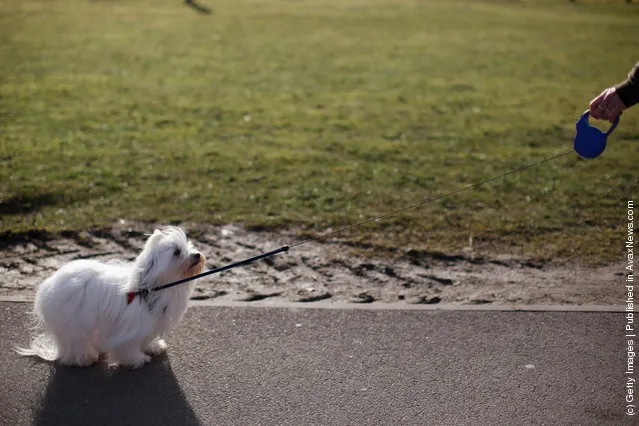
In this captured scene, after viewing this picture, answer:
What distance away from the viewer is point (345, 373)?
5.04m

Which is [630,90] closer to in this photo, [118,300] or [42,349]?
[118,300]

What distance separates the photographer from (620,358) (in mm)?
5258

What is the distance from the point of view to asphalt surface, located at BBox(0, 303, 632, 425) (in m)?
4.57

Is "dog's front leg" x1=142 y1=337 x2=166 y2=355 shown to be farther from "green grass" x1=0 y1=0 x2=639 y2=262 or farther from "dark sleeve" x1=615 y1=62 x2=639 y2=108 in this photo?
"dark sleeve" x1=615 y1=62 x2=639 y2=108

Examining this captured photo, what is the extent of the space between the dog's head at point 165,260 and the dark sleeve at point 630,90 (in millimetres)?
3246

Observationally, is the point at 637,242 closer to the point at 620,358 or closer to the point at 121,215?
the point at 620,358

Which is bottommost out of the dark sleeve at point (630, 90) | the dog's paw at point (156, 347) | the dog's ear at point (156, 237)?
the dog's paw at point (156, 347)

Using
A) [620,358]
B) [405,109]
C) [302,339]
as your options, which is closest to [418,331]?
[302,339]

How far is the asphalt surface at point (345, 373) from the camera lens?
4.57 m

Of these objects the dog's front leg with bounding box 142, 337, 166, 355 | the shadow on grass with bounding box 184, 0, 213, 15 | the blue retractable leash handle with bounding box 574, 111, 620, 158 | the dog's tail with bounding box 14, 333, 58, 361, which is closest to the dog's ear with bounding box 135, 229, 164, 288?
the dog's front leg with bounding box 142, 337, 166, 355

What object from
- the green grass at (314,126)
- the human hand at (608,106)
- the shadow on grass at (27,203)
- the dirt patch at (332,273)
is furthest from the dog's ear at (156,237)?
the shadow on grass at (27,203)

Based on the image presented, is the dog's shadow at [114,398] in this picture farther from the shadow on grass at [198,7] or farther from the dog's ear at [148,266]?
the shadow on grass at [198,7]

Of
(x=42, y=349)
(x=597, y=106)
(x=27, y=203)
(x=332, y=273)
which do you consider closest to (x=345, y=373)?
(x=332, y=273)

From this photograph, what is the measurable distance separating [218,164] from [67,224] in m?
2.63
